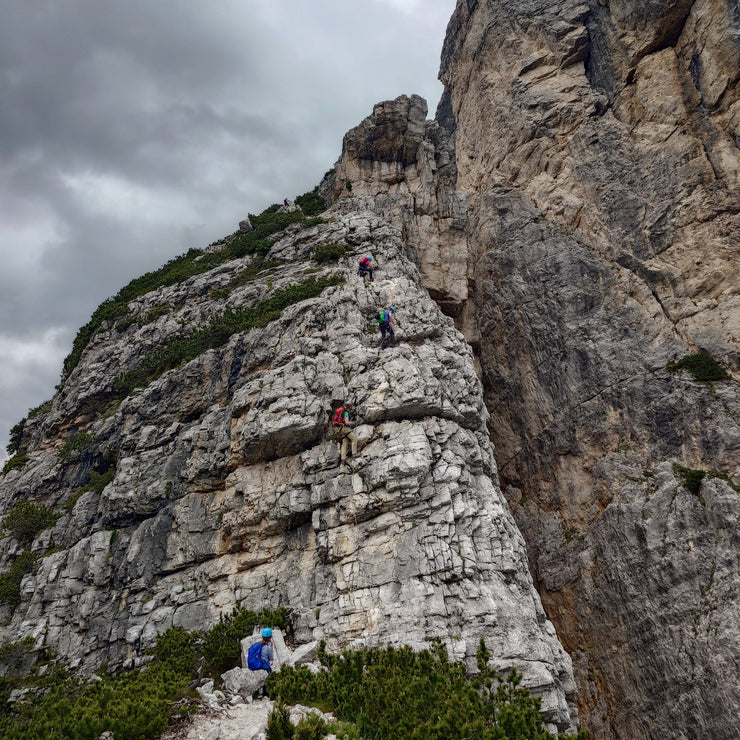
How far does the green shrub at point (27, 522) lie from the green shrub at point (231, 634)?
13791 millimetres

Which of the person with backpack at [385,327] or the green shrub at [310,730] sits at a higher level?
the person with backpack at [385,327]

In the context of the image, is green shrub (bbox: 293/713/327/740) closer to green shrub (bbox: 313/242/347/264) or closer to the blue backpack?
the blue backpack

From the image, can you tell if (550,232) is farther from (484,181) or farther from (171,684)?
(171,684)

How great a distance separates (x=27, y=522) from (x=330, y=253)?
75.8 ft

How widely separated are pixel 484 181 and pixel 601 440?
83.4 ft

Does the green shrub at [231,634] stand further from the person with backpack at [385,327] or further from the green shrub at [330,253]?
the green shrub at [330,253]

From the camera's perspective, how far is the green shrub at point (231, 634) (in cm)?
1623

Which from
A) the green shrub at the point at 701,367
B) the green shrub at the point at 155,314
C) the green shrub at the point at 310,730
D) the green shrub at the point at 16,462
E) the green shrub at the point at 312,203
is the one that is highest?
the green shrub at the point at 312,203

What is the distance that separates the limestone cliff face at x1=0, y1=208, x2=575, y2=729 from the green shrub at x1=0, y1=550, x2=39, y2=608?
0.54m

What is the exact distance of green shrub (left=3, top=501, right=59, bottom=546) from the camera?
25781 mm

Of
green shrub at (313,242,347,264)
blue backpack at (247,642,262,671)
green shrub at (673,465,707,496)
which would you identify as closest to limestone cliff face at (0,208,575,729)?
blue backpack at (247,642,262,671)

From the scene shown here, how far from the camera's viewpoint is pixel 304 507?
66.6ft

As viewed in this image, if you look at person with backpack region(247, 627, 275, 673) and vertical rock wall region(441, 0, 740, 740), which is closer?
person with backpack region(247, 627, 275, 673)

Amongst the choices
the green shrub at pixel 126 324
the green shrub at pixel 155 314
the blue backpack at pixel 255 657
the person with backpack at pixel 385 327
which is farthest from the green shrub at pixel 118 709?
the green shrub at pixel 126 324
